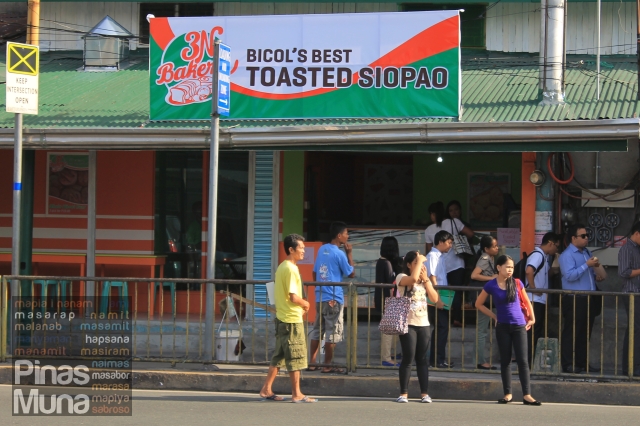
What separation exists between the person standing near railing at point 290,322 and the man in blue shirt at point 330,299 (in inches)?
41.7

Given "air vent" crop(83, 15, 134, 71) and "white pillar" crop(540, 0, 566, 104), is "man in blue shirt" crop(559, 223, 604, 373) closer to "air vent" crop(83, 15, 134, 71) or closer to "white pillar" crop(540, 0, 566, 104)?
"white pillar" crop(540, 0, 566, 104)

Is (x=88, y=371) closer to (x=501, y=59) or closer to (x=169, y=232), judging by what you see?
(x=169, y=232)

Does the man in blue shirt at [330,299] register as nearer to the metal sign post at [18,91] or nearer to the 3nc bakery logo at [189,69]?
the 3nc bakery logo at [189,69]

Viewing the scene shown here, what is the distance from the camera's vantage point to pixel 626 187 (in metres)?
12.3

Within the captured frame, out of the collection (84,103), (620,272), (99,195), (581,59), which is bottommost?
(620,272)

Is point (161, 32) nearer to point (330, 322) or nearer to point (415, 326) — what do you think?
point (330, 322)

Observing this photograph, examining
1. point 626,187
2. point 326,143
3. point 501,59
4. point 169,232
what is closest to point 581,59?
point 501,59

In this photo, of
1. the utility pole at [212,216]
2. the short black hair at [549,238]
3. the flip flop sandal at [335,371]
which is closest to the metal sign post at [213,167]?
the utility pole at [212,216]

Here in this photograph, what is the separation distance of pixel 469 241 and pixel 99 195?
604 centimetres

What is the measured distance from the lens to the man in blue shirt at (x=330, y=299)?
33.6 ft

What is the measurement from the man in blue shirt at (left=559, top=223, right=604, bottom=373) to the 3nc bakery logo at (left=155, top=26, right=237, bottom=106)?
205 inches

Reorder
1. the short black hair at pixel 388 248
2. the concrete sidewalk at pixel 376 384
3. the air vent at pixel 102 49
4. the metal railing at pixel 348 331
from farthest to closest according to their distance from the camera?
the air vent at pixel 102 49 → the short black hair at pixel 388 248 → the metal railing at pixel 348 331 → the concrete sidewalk at pixel 376 384

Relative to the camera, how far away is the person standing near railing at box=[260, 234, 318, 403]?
8961 mm

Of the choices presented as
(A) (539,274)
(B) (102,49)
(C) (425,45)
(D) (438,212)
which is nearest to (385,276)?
(A) (539,274)
